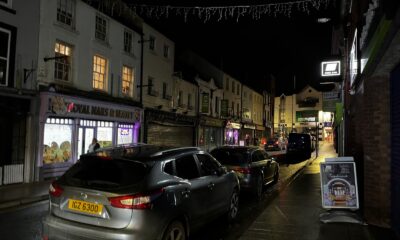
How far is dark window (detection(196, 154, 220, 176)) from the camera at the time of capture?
675 centimetres

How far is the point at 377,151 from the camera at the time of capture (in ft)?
22.8

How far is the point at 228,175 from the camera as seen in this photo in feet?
25.6

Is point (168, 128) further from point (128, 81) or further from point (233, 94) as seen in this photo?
point (233, 94)

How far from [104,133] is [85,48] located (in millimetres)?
4574

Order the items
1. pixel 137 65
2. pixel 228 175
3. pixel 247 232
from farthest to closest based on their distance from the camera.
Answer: pixel 137 65
pixel 228 175
pixel 247 232

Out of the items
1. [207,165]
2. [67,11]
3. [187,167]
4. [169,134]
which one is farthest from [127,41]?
[187,167]

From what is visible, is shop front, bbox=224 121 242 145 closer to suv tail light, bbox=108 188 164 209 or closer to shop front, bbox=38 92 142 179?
shop front, bbox=38 92 142 179

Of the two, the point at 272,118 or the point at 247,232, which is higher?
the point at 272,118

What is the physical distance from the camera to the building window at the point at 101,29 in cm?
1903

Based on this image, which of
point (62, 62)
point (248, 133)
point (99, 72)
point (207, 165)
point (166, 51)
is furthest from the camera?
point (248, 133)

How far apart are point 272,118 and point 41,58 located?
52.1 meters

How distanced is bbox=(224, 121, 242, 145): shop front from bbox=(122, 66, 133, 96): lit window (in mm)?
18565

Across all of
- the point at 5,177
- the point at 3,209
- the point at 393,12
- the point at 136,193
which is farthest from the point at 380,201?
the point at 5,177

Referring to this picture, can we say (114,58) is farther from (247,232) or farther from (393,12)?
(393,12)
